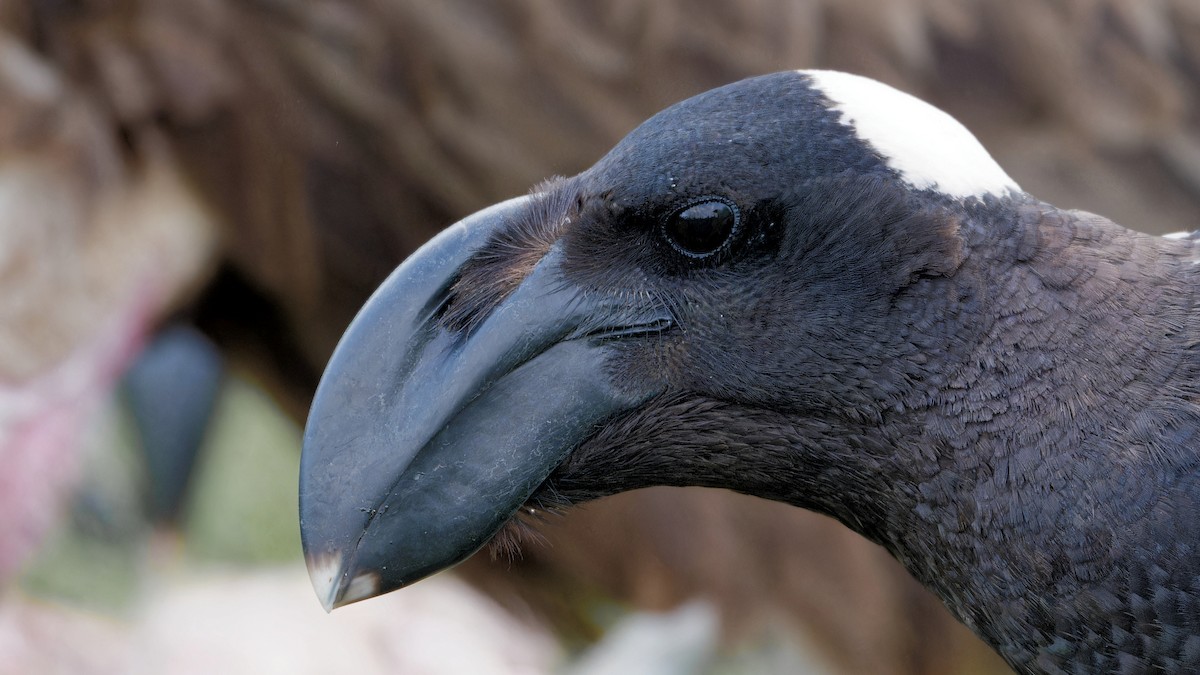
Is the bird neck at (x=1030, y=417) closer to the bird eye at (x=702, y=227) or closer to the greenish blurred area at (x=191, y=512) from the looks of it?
the bird eye at (x=702, y=227)

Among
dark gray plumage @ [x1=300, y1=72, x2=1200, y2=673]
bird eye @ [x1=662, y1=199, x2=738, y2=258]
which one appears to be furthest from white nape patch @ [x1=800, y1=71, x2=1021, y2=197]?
bird eye @ [x1=662, y1=199, x2=738, y2=258]

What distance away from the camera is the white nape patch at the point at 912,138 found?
1.49 metres

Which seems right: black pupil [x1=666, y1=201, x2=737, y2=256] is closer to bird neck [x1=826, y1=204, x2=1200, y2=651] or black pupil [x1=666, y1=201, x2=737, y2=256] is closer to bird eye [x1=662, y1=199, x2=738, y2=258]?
bird eye [x1=662, y1=199, x2=738, y2=258]

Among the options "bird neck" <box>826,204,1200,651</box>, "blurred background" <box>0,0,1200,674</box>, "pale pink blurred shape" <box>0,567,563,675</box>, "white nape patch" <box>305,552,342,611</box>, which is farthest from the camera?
"pale pink blurred shape" <box>0,567,563,675</box>

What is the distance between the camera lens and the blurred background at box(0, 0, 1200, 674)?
2955 millimetres

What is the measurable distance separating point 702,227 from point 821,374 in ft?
0.74

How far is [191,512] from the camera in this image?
12.8 ft

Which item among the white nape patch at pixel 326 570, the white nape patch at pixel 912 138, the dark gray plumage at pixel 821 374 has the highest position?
the white nape patch at pixel 912 138

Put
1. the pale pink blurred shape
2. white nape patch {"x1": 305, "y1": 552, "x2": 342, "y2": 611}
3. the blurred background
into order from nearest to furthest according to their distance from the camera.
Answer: white nape patch {"x1": 305, "y1": 552, "x2": 342, "y2": 611}, the blurred background, the pale pink blurred shape

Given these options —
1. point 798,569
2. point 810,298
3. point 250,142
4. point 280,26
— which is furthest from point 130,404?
point 810,298

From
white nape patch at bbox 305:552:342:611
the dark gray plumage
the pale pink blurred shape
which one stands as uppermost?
the dark gray plumage

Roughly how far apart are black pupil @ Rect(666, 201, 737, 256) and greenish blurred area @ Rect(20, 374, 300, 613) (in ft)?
8.25

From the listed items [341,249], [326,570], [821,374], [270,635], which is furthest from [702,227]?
[270,635]

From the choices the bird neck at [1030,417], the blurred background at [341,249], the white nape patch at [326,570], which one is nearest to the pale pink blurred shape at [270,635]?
the blurred background at [341,249]
